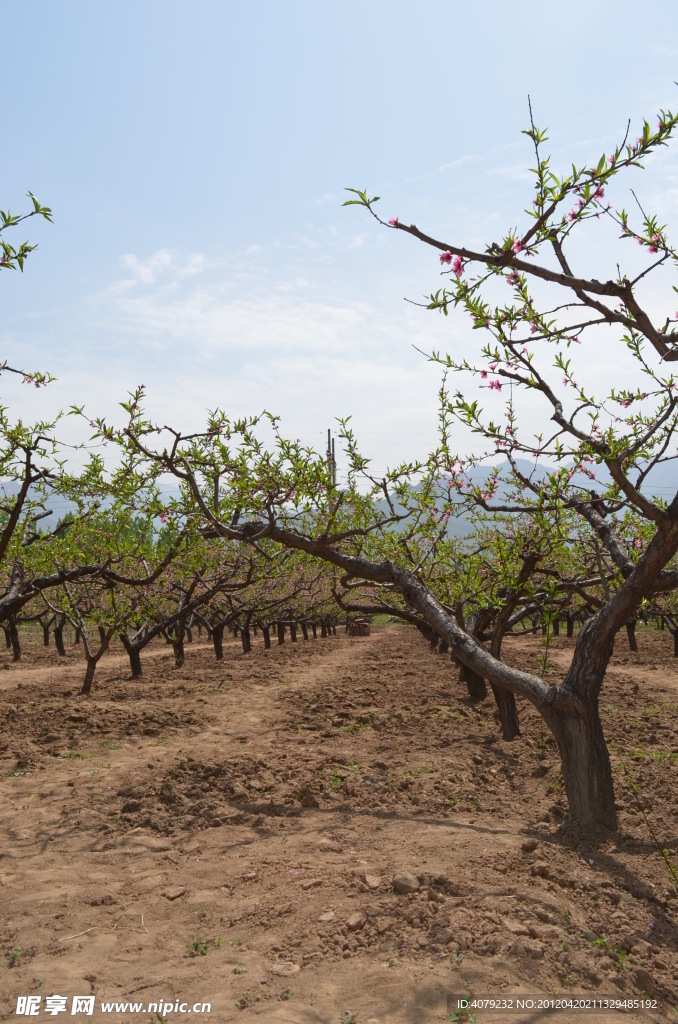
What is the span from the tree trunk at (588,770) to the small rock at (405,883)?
1931mm

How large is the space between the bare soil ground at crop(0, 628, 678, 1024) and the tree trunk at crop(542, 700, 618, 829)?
20 centimetres

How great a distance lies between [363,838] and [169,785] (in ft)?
8.28

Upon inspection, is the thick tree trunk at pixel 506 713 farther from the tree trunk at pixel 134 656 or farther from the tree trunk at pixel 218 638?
the tree trunk at pixel 218 638

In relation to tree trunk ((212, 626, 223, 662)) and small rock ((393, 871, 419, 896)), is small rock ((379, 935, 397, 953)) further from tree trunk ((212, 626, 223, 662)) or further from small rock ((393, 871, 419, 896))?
tree trunk ((212, 626, 223, 662))

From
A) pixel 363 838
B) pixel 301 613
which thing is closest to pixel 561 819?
pixel 363 838

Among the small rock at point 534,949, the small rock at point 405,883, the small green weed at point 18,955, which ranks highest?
the small rock at point 405,883

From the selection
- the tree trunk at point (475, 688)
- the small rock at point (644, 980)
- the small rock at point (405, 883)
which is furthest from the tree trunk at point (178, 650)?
the small rock at point (644, 980)

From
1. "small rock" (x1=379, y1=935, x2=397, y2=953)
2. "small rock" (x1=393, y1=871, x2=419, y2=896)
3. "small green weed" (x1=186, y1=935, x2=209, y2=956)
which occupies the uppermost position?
"small rock" (x1=393, y1=871, x2=419, y2=896)

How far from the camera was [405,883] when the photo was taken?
197 inches

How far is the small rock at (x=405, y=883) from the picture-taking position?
4.96 meters

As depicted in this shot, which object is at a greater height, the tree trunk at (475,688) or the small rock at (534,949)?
the tree trunk at (475,688)

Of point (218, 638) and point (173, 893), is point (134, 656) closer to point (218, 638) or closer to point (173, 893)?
point (218, 638)

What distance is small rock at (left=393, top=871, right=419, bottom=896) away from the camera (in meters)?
4.96

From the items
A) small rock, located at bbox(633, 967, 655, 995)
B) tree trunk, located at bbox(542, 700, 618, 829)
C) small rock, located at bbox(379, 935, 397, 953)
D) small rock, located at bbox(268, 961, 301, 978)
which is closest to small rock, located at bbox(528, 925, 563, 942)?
small rock, located at bbox(633, 967, 655, 995)
